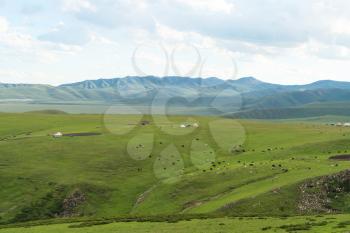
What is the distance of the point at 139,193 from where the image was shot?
262 feet

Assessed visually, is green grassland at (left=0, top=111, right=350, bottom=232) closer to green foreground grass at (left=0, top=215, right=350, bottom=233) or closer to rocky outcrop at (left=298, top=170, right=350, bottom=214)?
green foreground grass at (left=0, top=215, right=350, bottom=233)

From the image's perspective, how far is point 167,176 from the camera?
86500mm

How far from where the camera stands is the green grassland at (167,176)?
6016 centimetres

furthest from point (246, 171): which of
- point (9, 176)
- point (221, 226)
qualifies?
point (9, 176)

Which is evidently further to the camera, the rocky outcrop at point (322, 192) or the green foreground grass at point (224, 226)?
the rocky outcrop at point (322, 192)

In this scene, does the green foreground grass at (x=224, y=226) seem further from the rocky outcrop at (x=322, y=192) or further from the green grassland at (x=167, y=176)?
the rocky outcrop at (x=322, y=192)

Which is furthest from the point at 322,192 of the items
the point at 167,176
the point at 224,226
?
the point at 167,176

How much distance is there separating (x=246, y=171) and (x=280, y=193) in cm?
1543

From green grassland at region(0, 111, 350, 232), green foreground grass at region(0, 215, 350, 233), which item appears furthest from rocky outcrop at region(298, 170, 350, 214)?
green foreground grass at region(0, 215, 350, 233)

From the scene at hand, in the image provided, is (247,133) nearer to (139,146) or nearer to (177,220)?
(139,146)

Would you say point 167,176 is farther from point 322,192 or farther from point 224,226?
point 224,226

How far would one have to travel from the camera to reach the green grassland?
60156 millimetres

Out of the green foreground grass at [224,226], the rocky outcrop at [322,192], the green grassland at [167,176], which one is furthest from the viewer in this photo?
the rocky outcrop at [322,192]

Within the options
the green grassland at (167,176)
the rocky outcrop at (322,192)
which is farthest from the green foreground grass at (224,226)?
the rocky outcrop at (322,192)
